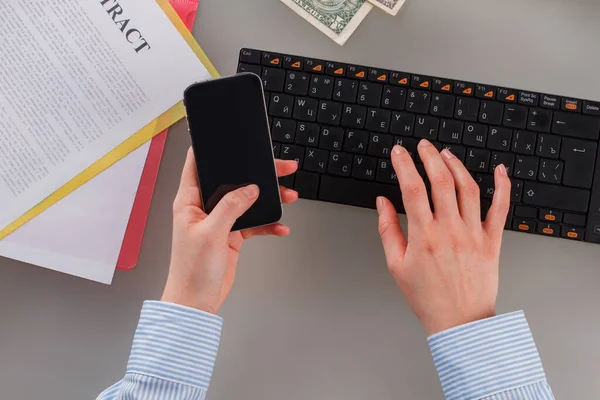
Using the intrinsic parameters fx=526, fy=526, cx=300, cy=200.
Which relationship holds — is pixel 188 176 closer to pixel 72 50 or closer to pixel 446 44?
pixel 72 50

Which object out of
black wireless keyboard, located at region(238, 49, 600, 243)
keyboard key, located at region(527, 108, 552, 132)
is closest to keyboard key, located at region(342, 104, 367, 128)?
black wireless keyboard, located at region(238, 49, 600, 243)

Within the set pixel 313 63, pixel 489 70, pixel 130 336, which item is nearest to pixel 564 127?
pixel 489 70

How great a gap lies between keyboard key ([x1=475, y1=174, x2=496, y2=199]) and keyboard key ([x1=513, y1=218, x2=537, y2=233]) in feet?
0.15

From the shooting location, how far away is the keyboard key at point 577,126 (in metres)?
0.65

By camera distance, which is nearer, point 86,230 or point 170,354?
point 170,354

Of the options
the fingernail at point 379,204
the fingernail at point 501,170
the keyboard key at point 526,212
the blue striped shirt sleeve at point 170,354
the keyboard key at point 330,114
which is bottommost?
the blue striped shirt sleeve at point 170,354

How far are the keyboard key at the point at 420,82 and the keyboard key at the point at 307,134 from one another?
131mm

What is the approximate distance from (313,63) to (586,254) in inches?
16.6

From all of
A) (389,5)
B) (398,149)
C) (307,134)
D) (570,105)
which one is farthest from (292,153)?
(570,105)

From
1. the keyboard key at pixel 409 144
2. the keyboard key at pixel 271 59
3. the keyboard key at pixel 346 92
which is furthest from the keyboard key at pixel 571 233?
the keyboard key at pixel 271 59

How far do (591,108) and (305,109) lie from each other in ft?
1.16

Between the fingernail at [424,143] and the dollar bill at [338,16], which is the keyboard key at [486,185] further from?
the dollar bill at [338,16]

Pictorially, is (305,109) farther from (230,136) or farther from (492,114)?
(492,114)

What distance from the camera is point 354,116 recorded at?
0.66m
